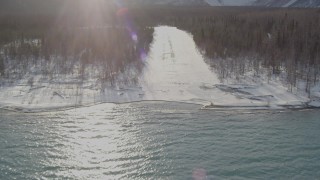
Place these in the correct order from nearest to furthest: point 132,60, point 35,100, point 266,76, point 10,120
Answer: point 10,120 → point 35,100 → point 266,76 → point 132,60

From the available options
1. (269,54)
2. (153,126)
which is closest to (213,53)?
(269,54)

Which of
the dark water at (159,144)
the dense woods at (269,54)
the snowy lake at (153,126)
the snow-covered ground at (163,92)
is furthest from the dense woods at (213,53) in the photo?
the dark water at (159,144)

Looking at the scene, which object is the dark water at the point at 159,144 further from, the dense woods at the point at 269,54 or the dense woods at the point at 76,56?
the dense woods at the point at 269,54

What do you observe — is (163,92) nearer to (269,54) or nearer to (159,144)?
(159,144)

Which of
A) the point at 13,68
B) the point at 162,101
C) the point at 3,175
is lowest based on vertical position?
the point at 3,175

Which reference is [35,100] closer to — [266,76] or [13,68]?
[13,68]

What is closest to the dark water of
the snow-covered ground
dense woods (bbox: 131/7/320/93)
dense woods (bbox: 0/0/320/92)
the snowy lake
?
the snowy lake

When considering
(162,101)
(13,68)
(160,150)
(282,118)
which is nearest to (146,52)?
(13,68)
